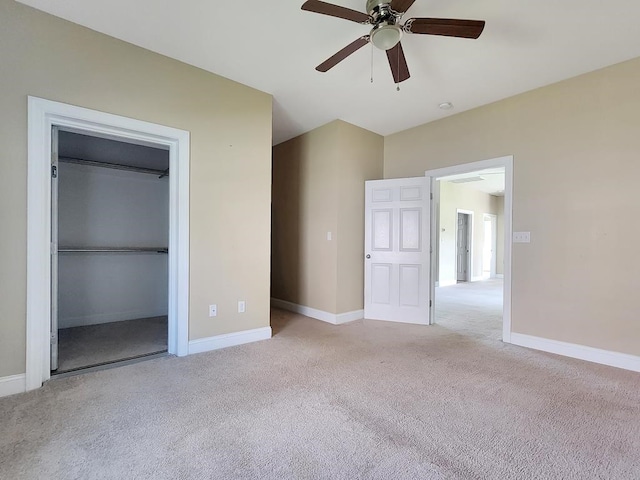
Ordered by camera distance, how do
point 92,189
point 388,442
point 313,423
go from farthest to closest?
point 92,189
point 313,423
point 388,442

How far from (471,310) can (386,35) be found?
4541 mm

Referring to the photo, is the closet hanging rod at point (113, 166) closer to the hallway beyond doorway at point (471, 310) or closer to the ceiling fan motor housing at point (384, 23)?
the ceiling fan motor housing at point (384, 23)

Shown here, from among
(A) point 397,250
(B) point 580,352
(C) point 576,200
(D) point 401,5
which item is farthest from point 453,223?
(D) point 401,5

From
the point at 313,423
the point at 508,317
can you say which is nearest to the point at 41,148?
the point at 313,423

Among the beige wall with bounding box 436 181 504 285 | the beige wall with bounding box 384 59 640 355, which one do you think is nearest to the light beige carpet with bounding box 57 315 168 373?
the beige wall with bounding box 384 59 640 355

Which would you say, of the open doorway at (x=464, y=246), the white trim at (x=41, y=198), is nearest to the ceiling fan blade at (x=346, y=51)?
the white trim at (x=41, y=198)

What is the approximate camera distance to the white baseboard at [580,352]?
8.90 ft

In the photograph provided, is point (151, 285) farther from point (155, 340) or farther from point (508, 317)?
point (508, 317)

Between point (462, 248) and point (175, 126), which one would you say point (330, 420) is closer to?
point (175, 126)

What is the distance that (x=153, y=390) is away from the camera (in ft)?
7.22

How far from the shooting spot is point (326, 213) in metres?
4.38

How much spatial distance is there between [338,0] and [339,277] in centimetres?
303

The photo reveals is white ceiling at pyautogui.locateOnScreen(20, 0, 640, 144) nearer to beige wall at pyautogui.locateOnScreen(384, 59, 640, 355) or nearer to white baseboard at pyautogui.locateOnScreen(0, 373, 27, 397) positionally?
beige wall at pyautogui.locateOnScreen(384, 59, 640, 355)

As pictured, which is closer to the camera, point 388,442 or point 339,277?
point 388,442
